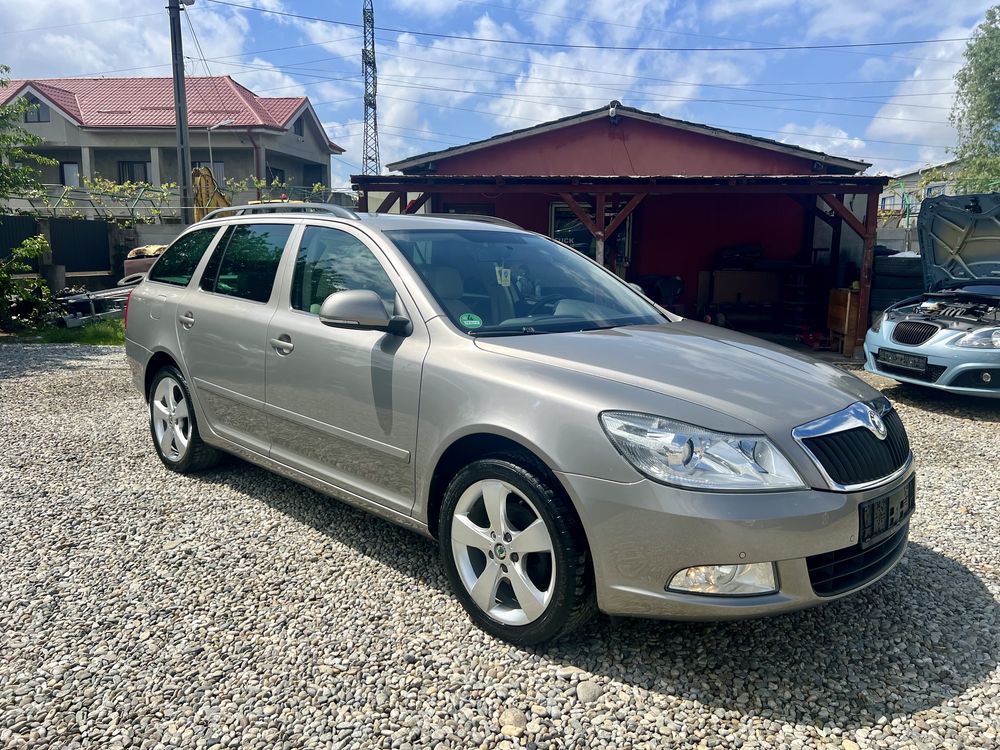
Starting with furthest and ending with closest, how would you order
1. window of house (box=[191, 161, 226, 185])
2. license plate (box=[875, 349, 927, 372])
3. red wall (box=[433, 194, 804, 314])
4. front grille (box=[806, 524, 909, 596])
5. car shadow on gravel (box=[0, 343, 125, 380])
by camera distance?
window of house (box=[191, 161, 226, 185])
red wall (box=[433, 194, 804, 314])
car shadow on gravel (box=[0, 343, 125, 380])
license plate (box=[875, 349, 927, 372])
front grille (box=[806, 524, 909, 596])

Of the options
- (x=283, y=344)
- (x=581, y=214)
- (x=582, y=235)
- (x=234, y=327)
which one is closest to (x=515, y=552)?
(x=283, y=344)

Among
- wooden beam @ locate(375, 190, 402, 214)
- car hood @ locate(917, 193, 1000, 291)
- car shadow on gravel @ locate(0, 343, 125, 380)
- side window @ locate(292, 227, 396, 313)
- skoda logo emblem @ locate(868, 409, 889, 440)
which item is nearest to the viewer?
skoda logo emblem @ locate(868, 409, 889, 440)

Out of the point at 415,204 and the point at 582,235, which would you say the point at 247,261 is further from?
the point at 582,235

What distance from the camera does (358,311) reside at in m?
3.05

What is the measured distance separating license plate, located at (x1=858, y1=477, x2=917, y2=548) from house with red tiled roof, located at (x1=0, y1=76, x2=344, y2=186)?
97.3 ft

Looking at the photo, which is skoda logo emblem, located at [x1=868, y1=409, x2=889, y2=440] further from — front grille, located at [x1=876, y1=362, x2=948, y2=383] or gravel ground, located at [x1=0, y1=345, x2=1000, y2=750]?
front grille, located at [x1=876, y1=362, x2=948, y2=383]

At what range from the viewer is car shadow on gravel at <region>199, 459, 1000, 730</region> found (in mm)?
2496

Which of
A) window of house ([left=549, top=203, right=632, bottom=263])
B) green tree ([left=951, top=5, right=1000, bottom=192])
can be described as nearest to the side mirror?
window of house ([left=549, top=203, right=632, bottom=263])

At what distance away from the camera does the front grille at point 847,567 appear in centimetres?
246

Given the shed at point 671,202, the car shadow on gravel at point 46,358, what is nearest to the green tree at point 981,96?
the shed at point 671,202

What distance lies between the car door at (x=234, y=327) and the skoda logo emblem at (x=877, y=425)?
284 cm

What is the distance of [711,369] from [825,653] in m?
1.14

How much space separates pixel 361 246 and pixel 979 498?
13.1 feet

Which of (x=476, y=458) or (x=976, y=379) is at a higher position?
(x=476, y=458)
